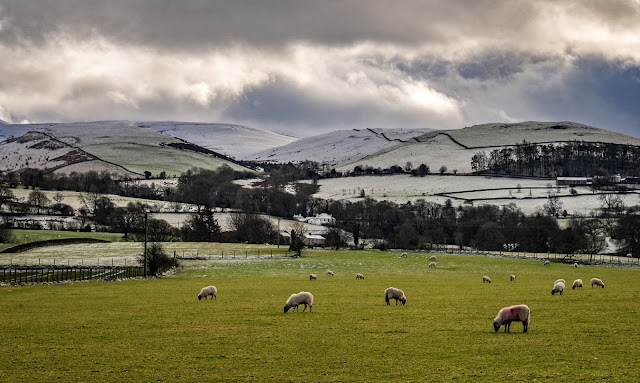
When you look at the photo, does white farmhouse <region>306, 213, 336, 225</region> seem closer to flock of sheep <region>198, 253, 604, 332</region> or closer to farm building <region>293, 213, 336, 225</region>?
farm building <region>293, 213, 336, 225</region>

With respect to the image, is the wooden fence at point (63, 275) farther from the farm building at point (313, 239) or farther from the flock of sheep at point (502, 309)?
the farm building at point (313, 239)

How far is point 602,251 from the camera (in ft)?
390

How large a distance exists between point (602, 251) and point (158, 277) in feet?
320

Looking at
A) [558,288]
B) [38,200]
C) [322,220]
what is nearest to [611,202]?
[322,220]

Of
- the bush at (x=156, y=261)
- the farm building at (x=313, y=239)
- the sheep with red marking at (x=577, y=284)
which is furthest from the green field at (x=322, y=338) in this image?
the farm building at (x=313, y=239)

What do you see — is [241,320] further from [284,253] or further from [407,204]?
[407,204]

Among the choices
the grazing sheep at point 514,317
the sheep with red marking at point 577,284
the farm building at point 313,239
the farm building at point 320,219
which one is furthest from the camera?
the farm building at point 320,219

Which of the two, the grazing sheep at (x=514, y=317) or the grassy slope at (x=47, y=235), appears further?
the grassy slope at (x=47, y=235)

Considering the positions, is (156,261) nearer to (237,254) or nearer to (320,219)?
(237,254)

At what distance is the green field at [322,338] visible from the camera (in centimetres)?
1798

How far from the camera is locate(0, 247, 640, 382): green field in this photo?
59.0ft

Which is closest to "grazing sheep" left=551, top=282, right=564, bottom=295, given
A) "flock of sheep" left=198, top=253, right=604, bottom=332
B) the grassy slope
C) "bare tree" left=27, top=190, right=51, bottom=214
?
"flock of sheep" left=198, top=253, right=604, bottom=332

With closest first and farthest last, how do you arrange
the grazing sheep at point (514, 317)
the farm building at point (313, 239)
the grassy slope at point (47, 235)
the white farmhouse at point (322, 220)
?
the grazing sheep at point (514, 317), the grassy slope at point (47, 235), the farm building at point (313, 239), the white farmhouse at point (322, 220)

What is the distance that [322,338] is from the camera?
23391 mm
